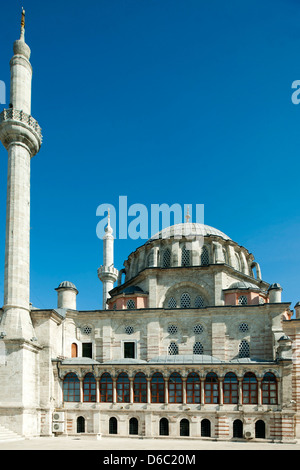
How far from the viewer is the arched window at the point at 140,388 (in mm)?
29391

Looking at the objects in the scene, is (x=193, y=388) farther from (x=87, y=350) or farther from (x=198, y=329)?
(x=87, y=350)

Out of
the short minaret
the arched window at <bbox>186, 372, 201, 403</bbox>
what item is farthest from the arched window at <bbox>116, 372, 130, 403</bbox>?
the short minaret

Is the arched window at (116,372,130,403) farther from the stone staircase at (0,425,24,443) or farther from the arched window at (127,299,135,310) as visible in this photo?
the stone staircase at (0,425,24,443)

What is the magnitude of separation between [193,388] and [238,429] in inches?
127

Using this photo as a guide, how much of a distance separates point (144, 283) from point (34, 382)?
33.7 feet

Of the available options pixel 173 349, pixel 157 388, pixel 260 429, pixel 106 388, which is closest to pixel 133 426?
pixel 157 388

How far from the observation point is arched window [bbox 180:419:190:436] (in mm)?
28469

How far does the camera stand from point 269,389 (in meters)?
28.1

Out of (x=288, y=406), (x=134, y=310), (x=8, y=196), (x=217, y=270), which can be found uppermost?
(x=8, y=196)

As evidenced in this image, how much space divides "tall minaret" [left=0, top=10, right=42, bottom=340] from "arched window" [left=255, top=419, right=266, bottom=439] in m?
13.4

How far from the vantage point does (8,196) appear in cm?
2948
